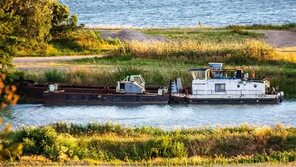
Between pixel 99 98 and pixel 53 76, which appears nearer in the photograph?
pixel 99 98

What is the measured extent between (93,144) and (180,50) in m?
29.3

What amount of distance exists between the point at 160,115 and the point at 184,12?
4386 inches

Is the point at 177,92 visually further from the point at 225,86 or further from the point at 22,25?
the point at 22,25

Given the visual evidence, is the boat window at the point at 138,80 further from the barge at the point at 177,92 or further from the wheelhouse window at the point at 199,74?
the wheelhouse window at the point at 199,74

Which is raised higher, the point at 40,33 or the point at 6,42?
the point at 40,33

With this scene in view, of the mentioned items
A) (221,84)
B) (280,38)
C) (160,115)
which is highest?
(280,38)

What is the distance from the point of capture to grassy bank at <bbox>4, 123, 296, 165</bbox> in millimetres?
25388

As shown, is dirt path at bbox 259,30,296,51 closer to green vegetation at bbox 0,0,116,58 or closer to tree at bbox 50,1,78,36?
green vegetation at bbox 0,0,116,58

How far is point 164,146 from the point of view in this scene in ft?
90.6

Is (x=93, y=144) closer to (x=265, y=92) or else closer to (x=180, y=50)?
(x=265, y=92)

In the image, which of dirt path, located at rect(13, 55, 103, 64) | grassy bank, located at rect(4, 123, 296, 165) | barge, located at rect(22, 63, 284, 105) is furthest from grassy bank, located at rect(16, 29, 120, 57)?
grassy bank, located at rect(4, 123, 296, 165)

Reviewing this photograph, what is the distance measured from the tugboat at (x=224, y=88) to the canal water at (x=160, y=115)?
32.2 inches

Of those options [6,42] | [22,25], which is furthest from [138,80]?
[22,25]

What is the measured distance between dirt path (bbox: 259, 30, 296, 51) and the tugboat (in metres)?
20.4
